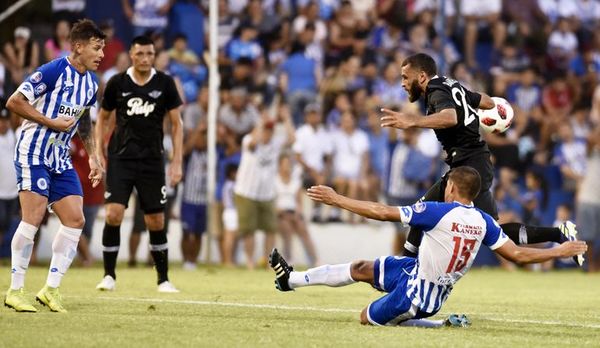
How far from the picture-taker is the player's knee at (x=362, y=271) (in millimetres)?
9352

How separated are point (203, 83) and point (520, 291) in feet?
25.2

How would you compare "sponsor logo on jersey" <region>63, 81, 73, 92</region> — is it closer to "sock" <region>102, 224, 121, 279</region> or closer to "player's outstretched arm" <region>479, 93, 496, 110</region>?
"sock" <region>102, 224, 121, 279</region>

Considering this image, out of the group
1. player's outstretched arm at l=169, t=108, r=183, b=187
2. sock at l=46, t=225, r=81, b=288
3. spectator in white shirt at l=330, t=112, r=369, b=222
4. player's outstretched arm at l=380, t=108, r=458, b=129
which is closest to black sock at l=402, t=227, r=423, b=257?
player's outstretched arm at l=380, t=108, r=458, b=129

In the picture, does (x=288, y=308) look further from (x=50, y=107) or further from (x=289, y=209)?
(x=289, y=209)

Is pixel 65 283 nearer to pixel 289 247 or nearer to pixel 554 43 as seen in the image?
pixel 289 247

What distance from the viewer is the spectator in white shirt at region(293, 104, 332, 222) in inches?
804

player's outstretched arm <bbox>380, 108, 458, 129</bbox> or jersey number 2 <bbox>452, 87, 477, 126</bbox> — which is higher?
jersey number 2 <bbox>452, 87, 477, 126</bbox>

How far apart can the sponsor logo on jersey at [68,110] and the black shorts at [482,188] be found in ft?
9.72

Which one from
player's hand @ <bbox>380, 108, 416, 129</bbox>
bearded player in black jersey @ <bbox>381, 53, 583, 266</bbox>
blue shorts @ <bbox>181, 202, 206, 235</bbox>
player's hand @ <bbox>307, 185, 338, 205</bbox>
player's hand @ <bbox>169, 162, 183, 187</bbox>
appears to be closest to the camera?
player's hand @ <bbox>307, 185, 338, 205</bbox>

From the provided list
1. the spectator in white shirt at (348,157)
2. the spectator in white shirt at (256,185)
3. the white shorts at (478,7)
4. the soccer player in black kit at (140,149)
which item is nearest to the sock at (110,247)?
the soccer player in black kit at (140,149)

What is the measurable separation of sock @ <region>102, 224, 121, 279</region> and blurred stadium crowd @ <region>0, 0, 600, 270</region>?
18.1 ft

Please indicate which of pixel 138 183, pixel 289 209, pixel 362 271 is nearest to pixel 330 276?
pixel 362 271

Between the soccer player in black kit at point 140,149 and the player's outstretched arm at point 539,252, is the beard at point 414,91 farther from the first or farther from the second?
the soccer player in black kit at point 140,149

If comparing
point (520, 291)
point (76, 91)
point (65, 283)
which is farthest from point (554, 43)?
point (76, 91)
